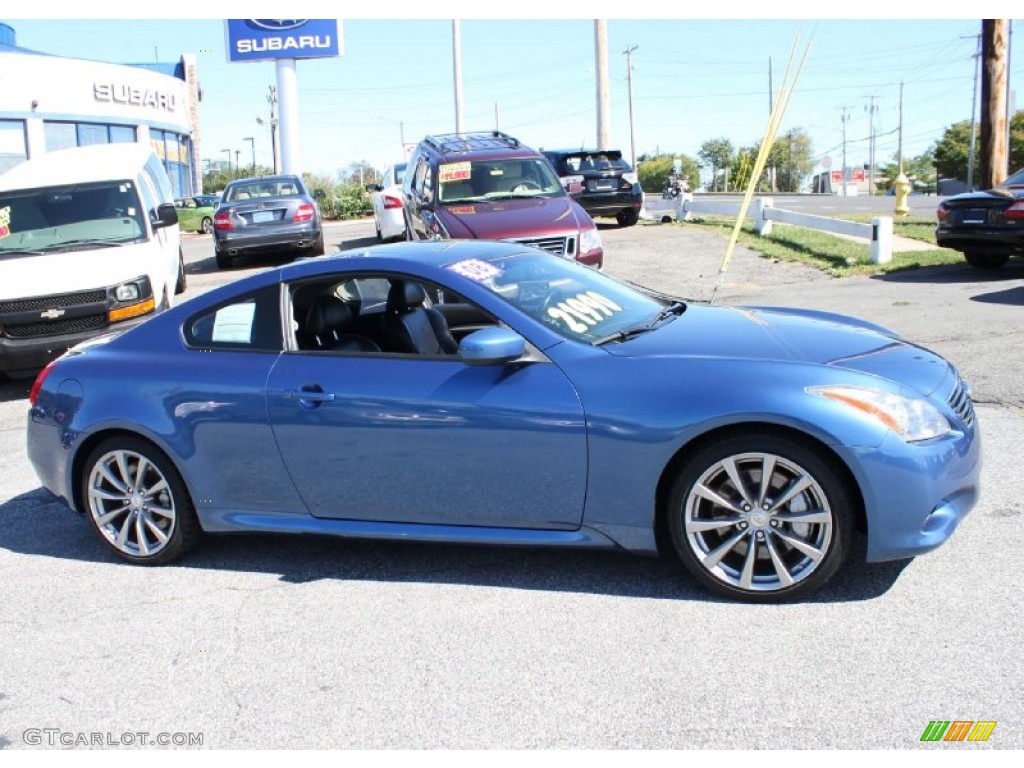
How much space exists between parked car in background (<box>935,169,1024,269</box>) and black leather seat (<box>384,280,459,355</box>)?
10.1 m

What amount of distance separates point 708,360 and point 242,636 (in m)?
2.19

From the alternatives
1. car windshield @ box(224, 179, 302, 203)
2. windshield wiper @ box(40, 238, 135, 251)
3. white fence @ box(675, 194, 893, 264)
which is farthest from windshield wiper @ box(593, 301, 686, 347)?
car windshield @ box(224, 179, 302, 203)

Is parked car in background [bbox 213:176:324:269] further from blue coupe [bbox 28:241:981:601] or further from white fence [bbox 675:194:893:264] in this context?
blue coupe [bbox 28:241:981:601]

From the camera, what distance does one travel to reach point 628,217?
22.9 meters

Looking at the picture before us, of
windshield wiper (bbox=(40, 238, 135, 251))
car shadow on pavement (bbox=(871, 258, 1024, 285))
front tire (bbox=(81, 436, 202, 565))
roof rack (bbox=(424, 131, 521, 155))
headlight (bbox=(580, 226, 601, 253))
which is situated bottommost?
front tire (bbox=(81, 436, 202, 565))

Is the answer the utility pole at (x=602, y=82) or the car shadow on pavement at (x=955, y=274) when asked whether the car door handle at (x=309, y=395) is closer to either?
the car shadow on pavement at (x=955, y=274)

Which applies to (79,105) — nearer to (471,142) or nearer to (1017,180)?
(471,142)

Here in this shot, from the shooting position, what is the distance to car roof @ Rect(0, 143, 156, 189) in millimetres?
11133

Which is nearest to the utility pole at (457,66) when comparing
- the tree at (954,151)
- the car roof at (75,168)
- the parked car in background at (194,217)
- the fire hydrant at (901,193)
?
the parked car in background at (194,217)

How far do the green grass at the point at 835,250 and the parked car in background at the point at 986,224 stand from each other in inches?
28.0

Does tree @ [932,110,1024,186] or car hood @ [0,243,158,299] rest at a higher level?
tree @ [932,110,1024,186]

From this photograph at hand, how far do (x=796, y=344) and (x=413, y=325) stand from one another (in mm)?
1708

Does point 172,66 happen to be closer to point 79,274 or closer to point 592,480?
point 79,274

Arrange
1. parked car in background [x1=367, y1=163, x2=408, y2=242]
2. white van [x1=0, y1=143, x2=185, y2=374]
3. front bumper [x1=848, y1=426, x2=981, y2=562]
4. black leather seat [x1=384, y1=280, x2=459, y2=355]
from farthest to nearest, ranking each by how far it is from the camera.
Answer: parked car in background [x1=367, y1=163, x2=408, y2=242], white van [x1=0, y1=143, x2=185, y2=374], black leather seat [x1=384, y1=280, x2=459, y2=355], front bumper [x1=848, y1=426, x2=981, y2=562]
